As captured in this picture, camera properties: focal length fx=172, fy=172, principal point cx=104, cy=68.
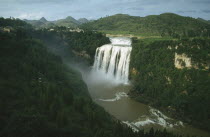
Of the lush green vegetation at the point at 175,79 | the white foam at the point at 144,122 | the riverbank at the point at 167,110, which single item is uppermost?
the lush green vegetation at the point at 175,79

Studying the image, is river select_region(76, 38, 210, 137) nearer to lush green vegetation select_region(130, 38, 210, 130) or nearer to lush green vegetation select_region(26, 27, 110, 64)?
lush green vegetation select_region(130, 38, 210, 130)

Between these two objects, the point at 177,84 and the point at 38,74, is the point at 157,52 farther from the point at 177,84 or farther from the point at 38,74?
the point at 38,74

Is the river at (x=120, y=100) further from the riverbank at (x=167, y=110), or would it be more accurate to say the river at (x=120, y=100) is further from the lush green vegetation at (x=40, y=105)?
the lush green vegetation at (x=40, y=105)

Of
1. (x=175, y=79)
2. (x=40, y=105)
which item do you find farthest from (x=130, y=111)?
(x=40, y=105)

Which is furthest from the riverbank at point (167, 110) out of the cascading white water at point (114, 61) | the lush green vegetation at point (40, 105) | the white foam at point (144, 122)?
the lush green vegetation at point (40, 105)

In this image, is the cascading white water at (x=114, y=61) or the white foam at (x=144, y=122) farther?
the cascading white water at (x=114, y=61)

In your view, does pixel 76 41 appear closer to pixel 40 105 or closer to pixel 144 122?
pixel 144 122

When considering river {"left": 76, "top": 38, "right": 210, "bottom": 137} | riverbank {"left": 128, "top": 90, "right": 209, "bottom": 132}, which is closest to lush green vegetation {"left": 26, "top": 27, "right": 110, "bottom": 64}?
river {"left": 76, "top": 38, "right": 210, "bottom": 137}
